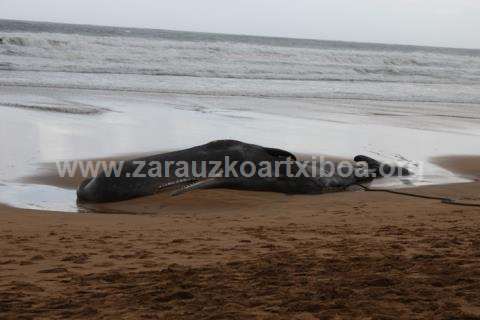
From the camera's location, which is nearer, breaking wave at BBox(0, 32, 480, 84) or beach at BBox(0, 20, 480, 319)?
beach at BBox(0, 20, 480, 319)

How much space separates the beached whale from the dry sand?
0.27m

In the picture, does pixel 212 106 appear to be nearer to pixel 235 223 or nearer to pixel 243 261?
pixel 235 223

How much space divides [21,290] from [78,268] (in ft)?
2.19

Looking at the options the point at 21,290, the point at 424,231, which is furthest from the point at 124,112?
the point at 21,290

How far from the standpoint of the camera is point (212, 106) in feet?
60.6

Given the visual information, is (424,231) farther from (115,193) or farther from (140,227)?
(115,193)

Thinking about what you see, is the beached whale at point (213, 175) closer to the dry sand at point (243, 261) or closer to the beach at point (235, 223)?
the beach at point (235, 223)

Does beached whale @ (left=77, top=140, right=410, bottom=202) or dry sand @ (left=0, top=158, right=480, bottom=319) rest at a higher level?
beached whale @ (left=77, top=140, right=410, bottom=202)

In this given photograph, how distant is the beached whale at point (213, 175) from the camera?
8.17 meters

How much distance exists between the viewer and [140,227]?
6.48 metres

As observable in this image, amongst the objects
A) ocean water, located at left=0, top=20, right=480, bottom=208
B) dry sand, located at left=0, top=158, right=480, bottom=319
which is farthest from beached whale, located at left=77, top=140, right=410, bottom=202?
ocean water, located at left=0, top=20, right=480, bottom=208

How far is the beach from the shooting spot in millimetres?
3756

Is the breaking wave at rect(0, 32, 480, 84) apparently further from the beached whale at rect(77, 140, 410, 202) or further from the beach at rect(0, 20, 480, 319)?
the beached whale at rect(77, 140, 410, 202)

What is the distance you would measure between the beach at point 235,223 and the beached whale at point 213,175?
0.57ft
